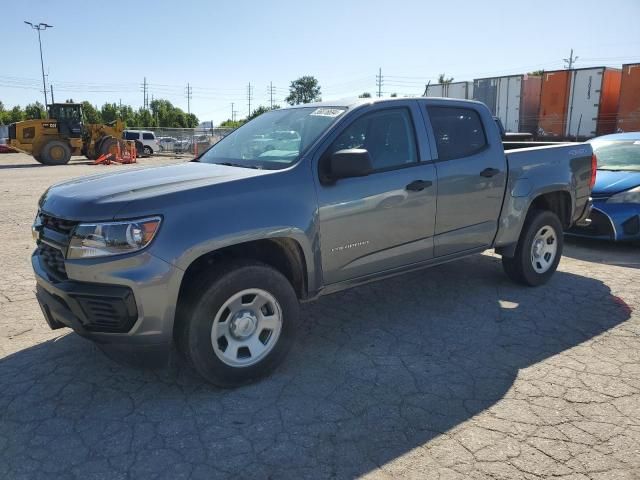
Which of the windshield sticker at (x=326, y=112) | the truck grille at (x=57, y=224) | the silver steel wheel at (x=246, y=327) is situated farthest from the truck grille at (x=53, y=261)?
the windshield sticker at (x=326, y=112)

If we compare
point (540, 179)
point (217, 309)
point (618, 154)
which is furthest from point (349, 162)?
point (618, 154)

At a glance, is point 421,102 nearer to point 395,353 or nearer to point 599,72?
point 395,353

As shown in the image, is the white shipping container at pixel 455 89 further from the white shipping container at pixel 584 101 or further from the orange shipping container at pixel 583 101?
the white shipping container at pixel 584 101

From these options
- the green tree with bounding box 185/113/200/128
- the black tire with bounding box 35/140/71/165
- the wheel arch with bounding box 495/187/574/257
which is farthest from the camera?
the green tree with bounding box 185/113/200/128

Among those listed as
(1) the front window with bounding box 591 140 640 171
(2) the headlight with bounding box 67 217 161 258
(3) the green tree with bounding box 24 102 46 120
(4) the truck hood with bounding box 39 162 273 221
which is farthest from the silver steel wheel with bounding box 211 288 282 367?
(3) the green tree with bounding box 24 102 46 120

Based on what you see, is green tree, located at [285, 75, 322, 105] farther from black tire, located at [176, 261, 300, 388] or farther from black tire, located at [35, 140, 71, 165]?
black tire, located at [176, 261, 300, 388]

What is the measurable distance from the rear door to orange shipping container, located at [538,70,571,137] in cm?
1620

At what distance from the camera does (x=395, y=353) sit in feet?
12.7

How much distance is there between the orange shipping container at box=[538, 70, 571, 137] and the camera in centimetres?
1889

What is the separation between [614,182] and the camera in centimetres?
715

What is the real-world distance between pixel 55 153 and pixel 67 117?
2437 mm

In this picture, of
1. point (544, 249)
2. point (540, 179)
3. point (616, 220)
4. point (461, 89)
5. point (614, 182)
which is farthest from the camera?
point (461, 89)

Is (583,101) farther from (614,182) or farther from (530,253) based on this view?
(530,253)

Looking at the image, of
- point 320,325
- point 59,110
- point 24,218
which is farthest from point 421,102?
point 59,110
